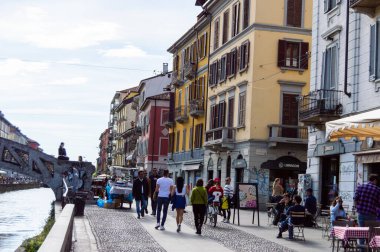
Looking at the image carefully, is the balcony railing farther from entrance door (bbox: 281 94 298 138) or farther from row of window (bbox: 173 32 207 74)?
entrance door (bbox: 281 94 298 138)

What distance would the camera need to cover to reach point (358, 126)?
14.2 metres

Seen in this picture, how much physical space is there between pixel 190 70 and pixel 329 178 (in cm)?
2679

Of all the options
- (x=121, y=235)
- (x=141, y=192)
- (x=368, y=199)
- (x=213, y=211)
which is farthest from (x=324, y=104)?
(x=368, y=199)

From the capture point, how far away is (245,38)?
3972 cm

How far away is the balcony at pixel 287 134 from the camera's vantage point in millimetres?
37562

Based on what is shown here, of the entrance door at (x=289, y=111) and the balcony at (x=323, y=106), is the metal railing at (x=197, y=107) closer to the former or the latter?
the entrance door at (x=289, y=111)

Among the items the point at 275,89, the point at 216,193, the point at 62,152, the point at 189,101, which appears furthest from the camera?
the point at 189,101

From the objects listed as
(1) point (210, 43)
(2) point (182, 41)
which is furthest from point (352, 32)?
(2) point (182, 41)

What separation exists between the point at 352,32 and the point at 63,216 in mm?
13302

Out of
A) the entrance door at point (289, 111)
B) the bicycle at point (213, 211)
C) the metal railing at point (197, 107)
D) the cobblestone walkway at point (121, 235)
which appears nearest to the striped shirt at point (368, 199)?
the cobblestone walkway at point (121, 235)

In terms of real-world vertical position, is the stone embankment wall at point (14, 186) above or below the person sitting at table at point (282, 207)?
below

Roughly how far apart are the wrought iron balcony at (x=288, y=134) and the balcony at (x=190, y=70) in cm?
1550

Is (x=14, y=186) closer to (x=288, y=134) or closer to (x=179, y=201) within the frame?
(x=288, y=134)

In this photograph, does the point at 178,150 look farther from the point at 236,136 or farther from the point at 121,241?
the point at 121,241
